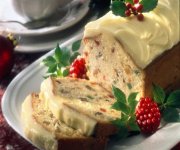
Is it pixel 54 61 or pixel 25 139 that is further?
pixel 54 61

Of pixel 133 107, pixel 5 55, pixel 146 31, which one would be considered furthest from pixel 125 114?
pixel 5 55

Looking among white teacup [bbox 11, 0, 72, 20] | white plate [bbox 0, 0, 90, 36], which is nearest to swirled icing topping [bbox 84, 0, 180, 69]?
white plate [bbox 0, 0, 90, 36]

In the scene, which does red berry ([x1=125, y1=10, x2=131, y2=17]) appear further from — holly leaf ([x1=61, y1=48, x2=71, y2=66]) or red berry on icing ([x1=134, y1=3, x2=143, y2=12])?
holly leaf ([x1=61, y1=48, x2=71, y2=66])

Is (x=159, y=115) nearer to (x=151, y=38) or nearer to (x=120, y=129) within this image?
(x=120, y=129)

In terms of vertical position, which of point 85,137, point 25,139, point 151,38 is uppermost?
point 151,38

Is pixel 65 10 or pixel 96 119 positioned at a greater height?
pixel 96 119

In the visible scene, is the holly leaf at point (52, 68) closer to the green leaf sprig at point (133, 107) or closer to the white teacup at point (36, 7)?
the green leaf sprig at point (133, 107)

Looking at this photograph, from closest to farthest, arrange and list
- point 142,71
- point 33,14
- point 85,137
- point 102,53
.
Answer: point 85,137, point 142,71, point 102,53, point 33,14

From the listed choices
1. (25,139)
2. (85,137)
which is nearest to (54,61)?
(25,139)
